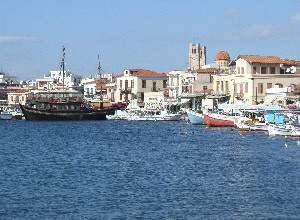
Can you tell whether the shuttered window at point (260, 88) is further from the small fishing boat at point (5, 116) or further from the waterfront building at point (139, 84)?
the small fishing boat at point (5, 116)

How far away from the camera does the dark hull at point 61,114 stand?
368 feet

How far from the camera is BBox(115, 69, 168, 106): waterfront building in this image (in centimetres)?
13800

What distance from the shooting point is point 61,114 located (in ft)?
371

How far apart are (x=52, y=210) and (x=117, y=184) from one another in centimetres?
708

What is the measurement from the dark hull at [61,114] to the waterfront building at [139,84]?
22.5 metres

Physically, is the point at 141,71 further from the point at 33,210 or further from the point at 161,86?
the point at 33,210

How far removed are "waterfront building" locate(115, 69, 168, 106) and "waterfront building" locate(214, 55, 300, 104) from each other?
3865 centimetres

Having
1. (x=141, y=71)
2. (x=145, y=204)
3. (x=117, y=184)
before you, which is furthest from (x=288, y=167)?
(x=141, y=71)

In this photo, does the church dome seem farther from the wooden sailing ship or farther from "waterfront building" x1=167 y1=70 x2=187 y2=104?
the wooden sailing ship

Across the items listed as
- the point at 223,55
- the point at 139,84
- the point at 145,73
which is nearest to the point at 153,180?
the point at 223,55

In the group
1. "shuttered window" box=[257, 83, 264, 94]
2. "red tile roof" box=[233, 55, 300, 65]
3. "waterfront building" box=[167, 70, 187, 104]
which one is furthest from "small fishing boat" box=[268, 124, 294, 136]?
"waterfront building" box=[167, 70, 187, 104]

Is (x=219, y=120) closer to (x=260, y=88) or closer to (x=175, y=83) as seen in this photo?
(x=260, y=88)

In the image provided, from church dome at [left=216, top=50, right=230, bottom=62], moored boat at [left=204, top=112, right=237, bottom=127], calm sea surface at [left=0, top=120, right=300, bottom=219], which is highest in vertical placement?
church dome at [left=216, top=50, right=230, bottom=62]

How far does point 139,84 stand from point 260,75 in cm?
4346
